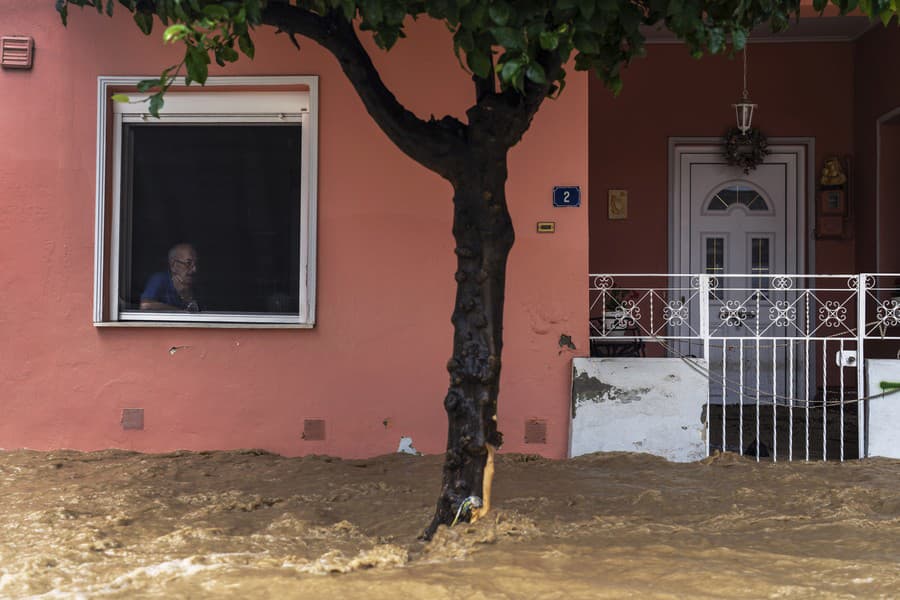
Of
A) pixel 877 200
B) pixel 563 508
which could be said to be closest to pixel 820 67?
pixel 877 200

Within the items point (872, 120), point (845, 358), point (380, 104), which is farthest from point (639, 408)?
point (872, 120)

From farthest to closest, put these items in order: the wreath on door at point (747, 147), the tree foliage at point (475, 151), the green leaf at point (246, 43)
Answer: the wreath on door at point (747, 147)
the tree foliage at point (475, 151)
the green leaf at point (246, 43)

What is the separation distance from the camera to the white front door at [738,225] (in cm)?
868

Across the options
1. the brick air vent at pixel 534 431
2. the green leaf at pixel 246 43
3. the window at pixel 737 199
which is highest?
the window at pixel 737 199

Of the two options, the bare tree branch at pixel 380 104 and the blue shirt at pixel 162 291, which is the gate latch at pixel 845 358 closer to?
the bare tree branch at pixel 380 104

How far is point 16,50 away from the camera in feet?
19.8

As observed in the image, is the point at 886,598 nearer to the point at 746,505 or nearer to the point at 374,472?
the point at 746,505

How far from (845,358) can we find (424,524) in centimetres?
322

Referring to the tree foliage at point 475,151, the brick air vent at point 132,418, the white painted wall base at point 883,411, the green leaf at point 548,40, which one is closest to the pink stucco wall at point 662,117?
the white painted wall base at point 883,411

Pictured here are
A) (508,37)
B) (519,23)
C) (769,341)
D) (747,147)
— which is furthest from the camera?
(747,147)

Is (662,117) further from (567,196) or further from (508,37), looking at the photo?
(508,37)

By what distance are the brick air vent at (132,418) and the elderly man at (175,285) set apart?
718mm

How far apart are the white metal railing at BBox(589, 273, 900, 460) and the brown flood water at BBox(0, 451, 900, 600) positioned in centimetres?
75

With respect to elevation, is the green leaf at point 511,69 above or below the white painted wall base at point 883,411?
above
